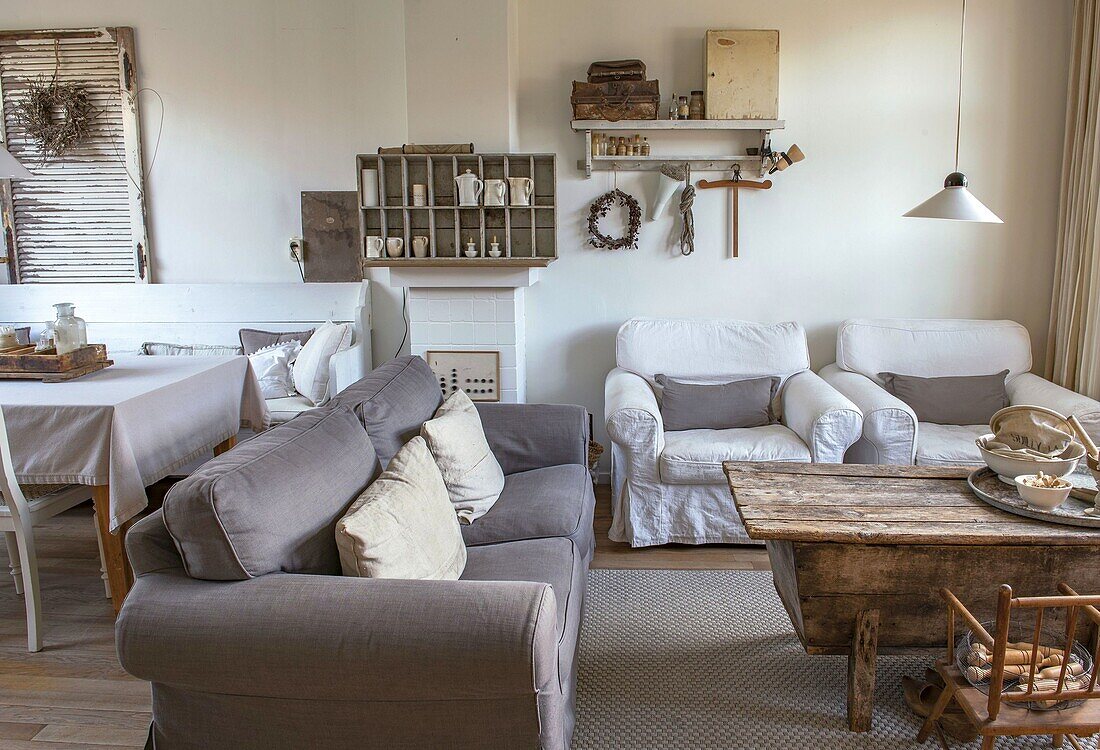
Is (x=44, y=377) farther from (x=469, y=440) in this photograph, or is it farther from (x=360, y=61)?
(x=360, y=61)

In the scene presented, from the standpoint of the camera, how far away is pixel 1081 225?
12.4ft

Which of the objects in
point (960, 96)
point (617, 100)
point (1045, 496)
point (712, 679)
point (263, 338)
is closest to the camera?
point (1045, 496)

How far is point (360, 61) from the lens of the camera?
4348 mm

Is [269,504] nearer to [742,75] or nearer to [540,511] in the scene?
[540,511]

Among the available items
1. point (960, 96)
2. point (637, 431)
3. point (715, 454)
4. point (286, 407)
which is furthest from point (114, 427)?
point (960, 96)

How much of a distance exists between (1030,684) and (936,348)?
7.98ft

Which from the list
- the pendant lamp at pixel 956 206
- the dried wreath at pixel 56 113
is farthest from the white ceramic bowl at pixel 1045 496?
the dried wreath at pixel 56 113

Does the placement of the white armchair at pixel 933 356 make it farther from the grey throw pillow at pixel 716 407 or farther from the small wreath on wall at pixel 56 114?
the small wreath on wall at pixel 56 114

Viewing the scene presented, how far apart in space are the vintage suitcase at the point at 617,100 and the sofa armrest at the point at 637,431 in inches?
54.0

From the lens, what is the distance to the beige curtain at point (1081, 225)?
3.63 metres

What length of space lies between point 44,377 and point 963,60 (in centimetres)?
424

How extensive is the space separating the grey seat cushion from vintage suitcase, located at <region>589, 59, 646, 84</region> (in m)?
1.96

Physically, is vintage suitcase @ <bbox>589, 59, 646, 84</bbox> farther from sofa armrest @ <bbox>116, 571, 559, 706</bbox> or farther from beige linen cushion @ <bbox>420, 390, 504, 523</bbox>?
sofa armrest @ <bbox>116, 571, 559, 706</bbox>

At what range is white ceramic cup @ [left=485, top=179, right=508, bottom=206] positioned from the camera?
377cm
